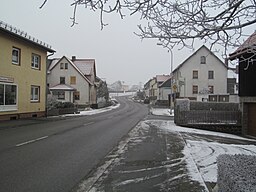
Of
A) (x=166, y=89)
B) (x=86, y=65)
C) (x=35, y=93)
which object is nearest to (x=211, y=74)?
(x=166, y=89)

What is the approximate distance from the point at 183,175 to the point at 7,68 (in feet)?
66.3

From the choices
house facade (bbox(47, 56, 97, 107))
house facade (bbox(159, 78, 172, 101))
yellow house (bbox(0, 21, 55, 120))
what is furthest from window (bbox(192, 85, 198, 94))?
yellow house (bbox(0, 21, 55, 120))

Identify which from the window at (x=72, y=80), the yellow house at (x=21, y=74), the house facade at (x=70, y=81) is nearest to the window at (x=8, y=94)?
the yellow house at (x=21, y=74)

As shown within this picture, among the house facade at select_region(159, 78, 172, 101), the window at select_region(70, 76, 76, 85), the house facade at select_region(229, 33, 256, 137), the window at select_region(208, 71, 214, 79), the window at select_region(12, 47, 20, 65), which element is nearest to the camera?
the house facade at select_region(229, 33, 256, 137)

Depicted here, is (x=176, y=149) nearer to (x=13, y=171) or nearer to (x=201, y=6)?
(x=13, y=171)

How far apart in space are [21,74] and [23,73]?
0.39 metres

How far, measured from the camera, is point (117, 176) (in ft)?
26.2

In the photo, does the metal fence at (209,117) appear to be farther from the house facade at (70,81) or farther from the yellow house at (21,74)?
the house facade at (70,81)

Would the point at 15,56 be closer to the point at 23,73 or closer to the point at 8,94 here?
the point at 23,73

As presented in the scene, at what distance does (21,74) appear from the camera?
2738 cm

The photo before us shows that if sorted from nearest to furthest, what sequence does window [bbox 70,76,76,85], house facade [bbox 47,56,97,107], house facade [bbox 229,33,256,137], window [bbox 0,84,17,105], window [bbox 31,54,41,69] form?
house facade [bbox 229,33,256,137] → window [bbox 0,84,17,105] → window [bbox 31,54,41,69] → house facade [bbox 47,56,97,107] → window [bbox 70,76,76,85]


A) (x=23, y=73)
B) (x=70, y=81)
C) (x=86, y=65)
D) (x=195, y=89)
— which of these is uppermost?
(x=86, y=65)

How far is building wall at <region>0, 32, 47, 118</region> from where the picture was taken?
24592 mm

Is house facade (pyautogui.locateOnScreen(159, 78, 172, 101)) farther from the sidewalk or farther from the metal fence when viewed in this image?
the sidewalk
